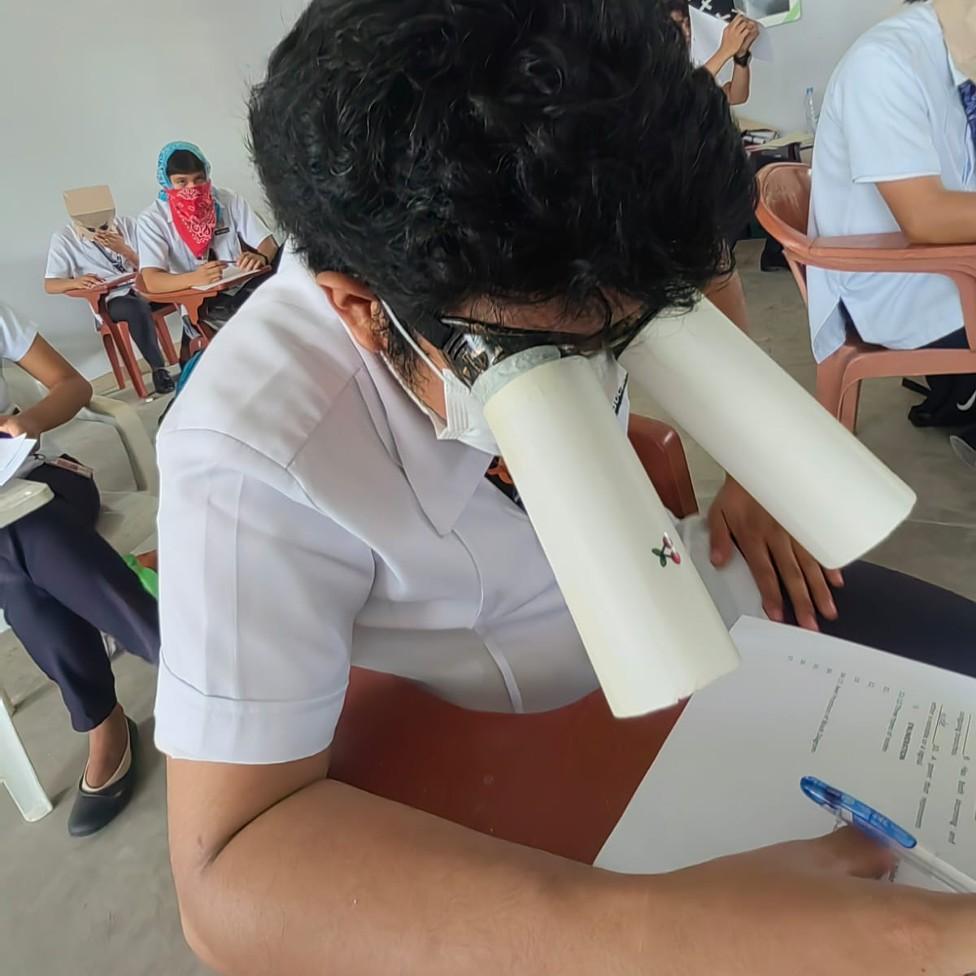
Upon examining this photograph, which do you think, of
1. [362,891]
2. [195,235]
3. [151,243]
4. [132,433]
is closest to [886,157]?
[362,891]

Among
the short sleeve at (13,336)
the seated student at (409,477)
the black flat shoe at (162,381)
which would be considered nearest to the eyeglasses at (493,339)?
the seated student at (409,477)

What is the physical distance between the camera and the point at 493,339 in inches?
18.2

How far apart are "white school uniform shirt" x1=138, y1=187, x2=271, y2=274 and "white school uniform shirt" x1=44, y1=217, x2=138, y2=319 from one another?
21 centimetres

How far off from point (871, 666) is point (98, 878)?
148 centimetres

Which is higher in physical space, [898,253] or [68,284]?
[68,284]

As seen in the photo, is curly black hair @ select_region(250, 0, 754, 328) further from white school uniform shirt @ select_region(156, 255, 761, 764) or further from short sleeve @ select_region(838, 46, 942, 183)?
short sleeve @ select_region(838, 46, 942, 183)

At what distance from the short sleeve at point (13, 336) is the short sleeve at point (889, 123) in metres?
1.87

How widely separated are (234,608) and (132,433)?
66.3 inches

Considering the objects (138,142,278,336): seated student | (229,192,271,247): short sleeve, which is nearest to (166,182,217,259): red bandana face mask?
(138,142,278,336): seated student

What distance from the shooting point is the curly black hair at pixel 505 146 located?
39 centimetres

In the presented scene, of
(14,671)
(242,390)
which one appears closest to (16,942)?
(14,671)

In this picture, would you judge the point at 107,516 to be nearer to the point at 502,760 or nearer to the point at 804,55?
the point at 502,760

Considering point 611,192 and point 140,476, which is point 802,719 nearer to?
point 611,192

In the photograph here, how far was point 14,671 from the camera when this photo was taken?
2145 mm
